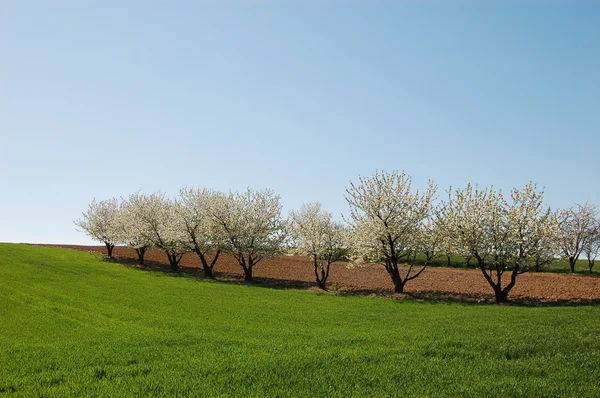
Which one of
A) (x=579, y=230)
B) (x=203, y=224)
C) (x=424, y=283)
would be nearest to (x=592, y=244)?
(x=579, y=230)

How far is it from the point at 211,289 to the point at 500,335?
27.1 meters

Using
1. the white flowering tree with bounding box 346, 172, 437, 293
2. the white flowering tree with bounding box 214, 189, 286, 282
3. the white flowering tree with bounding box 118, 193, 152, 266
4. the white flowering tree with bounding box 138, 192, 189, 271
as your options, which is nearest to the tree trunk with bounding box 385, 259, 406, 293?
the white flowering tree with bounding box 346, 172, 437, 293

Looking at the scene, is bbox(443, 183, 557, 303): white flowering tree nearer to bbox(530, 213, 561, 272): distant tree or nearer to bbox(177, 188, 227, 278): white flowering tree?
bbox(530, 213, 561, 272): distant tree

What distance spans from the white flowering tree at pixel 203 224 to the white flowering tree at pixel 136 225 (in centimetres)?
776

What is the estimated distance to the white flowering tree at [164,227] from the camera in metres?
55.6

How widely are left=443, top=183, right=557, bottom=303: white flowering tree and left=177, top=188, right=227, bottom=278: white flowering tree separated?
27.5 metres

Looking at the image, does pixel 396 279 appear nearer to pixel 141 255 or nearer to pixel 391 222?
pixel 391 222

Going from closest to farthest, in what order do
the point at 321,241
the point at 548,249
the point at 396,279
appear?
the point at 548,249
the point at 396,279
the point at 321,241

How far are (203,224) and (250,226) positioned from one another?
6.90 metres

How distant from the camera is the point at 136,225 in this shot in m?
61.0

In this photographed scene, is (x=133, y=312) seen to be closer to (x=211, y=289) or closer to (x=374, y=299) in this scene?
(x=211, y=289)

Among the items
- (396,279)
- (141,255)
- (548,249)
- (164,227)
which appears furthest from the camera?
(141,255)

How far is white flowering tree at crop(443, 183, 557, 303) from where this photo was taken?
36531mm

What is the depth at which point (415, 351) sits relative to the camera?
14.7 metres
